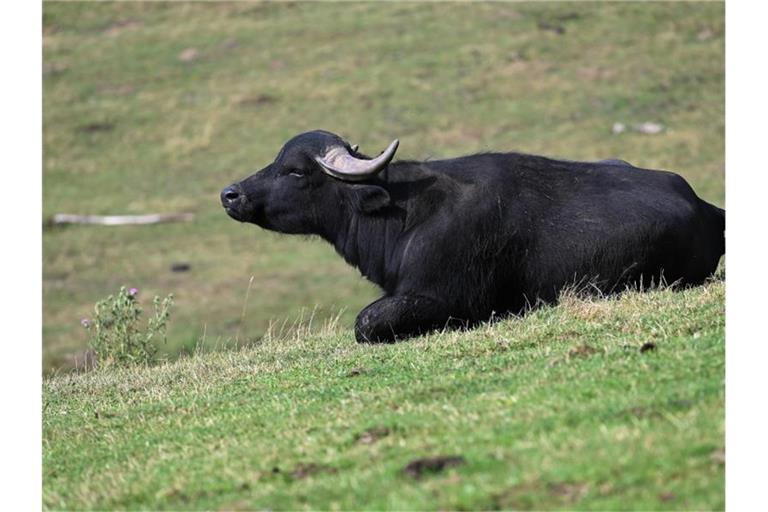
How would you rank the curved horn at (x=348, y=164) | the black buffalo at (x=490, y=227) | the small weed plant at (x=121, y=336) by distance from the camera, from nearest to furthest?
the black buffalo at (x=490, y=227), the curved horn at (x=348, y=164), the small weed plant at (x=121, y=336)

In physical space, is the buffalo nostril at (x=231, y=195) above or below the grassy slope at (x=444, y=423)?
above

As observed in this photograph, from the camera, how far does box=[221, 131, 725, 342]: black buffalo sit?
14078 millimetres

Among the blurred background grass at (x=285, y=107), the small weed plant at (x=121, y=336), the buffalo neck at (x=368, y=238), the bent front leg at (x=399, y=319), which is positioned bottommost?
the blurred background grass at (x=285, y=107)

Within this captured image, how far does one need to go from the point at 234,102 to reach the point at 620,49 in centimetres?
1561

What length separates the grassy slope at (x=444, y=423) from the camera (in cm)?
759

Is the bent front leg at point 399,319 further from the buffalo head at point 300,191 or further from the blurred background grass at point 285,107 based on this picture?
the blurred background grass at point 285,107

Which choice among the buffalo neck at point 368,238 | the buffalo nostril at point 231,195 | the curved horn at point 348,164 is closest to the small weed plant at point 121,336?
the buffalo nostril at point 231,195

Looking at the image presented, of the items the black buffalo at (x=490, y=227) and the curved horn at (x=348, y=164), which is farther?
the curved horn at (x=348, y=164)

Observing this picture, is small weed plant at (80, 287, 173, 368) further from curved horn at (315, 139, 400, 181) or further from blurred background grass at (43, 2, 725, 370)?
blurred background grass at (43, 2, 725, 370)

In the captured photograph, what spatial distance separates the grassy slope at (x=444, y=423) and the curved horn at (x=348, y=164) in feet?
6.94

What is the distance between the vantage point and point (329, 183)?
15094mm

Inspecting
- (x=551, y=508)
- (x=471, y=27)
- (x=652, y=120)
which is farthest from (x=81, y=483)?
(x=471, y=27)

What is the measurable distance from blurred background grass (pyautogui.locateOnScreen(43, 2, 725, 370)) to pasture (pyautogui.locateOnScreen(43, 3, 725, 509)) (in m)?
0.14

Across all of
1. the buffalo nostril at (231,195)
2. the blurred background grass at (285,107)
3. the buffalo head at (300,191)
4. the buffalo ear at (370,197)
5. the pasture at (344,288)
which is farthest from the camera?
the blurred background grass at (285,107)
